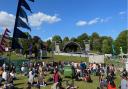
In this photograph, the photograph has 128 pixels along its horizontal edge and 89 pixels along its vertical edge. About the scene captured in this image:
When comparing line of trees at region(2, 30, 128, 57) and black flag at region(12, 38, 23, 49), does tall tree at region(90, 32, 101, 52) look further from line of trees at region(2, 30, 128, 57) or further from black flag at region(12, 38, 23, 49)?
black flag at region(12, 38, 23, 49)

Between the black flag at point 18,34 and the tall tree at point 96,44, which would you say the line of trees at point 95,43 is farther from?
the black flag at point 18,34

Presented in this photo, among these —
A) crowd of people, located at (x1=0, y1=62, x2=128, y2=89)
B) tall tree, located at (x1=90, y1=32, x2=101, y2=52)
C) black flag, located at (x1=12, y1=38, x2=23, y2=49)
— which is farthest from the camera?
tall tree, located at (x1=90, y1=32, x2=101, y2=52)

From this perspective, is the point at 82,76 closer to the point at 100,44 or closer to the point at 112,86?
the point at 112,86

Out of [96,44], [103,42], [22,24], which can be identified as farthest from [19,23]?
[96,44]

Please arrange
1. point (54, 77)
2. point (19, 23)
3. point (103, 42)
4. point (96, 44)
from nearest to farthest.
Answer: point (19, 23), point (54, 77), point (103, 42), point (96, 44)

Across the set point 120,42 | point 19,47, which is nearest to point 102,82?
point 19,47

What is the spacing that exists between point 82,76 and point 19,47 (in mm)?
15640

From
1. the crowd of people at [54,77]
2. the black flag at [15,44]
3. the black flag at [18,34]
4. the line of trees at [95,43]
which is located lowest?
the crowd of people at [54,77]

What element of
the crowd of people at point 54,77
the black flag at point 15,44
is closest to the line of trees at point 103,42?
the crowd of people at point 54,77

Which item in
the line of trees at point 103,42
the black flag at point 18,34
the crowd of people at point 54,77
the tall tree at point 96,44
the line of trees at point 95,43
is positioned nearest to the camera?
the black flag at point 18,34

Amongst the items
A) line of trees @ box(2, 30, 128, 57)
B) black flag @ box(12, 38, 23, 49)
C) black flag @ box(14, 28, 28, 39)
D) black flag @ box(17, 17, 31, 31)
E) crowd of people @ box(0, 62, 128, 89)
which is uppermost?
line of trees @ box(2, 30, 128, 57)

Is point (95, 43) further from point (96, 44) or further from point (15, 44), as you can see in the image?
point (15, 44)

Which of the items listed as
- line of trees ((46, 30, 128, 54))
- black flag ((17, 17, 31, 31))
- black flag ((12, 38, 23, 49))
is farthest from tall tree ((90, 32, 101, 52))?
black flag ((17, 17, 31, 31))

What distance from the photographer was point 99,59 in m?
58.6
